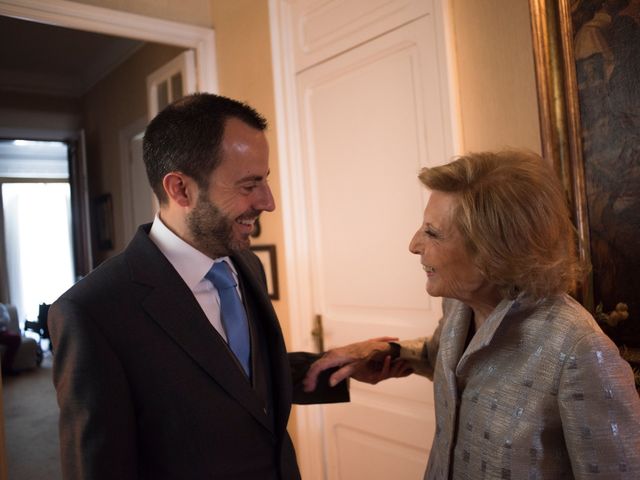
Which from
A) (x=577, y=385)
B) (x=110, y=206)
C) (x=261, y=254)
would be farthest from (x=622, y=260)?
(x=110, y=206)

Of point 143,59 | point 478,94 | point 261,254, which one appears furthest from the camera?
point 143,59

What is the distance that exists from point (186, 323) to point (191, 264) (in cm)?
17

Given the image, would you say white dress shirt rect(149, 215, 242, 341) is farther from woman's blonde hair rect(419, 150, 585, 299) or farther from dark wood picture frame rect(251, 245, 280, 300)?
dark wood picture frame rect(251, 245, 280, 300)

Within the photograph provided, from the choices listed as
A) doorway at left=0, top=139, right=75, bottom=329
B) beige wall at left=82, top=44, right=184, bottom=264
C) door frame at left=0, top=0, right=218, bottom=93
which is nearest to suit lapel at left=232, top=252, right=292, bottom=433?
door frame at left=0, top=0, right=218, bottom=93

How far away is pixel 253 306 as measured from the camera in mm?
1366

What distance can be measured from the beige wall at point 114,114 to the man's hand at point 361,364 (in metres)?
2.77

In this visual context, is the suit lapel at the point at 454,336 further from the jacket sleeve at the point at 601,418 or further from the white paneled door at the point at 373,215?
the white paneled door at the point at 373,215

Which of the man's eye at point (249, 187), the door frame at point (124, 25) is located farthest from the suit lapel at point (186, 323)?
the door frame at point (124, 25)

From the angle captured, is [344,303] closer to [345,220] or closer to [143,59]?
[345,220]

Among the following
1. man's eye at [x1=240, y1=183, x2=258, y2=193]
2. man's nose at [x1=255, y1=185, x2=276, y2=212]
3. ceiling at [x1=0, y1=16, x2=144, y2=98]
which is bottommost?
man's nose at [x1=255, y1=185, x2=276, y2=212]

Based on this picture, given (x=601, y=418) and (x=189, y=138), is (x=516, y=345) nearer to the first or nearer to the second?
(x=601, y=418)

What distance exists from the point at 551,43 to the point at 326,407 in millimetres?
1849

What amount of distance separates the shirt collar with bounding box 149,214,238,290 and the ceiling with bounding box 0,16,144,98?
325 centimetres

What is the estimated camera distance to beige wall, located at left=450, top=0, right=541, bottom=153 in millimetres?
1639
